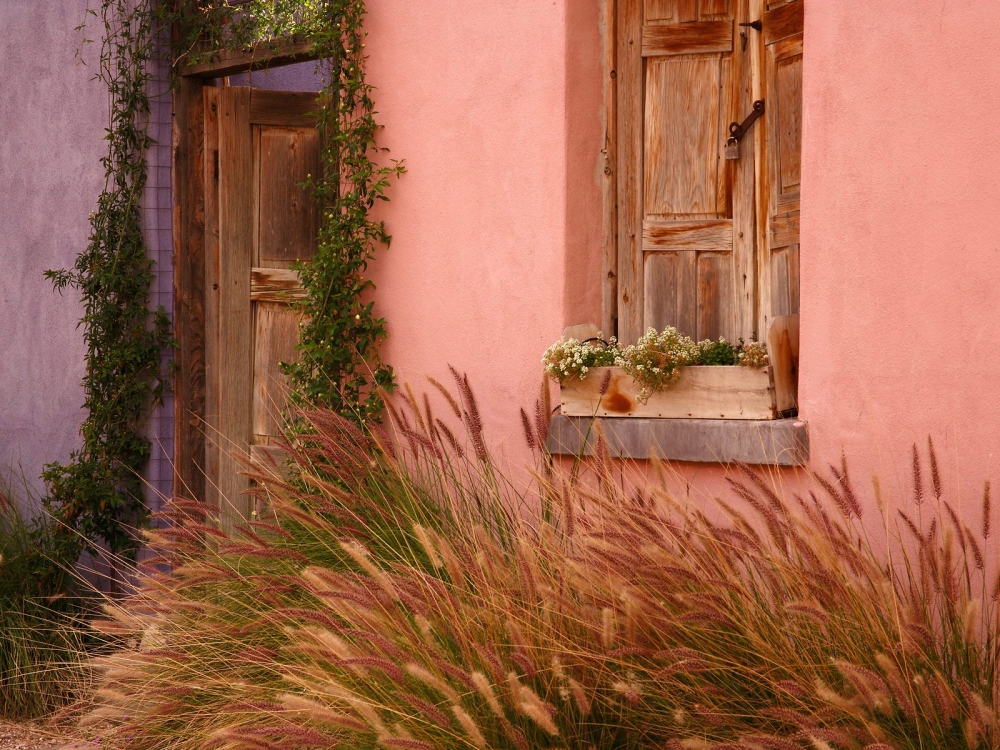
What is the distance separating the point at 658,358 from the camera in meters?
4.38

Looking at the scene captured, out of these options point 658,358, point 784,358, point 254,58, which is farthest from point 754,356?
point 254,58

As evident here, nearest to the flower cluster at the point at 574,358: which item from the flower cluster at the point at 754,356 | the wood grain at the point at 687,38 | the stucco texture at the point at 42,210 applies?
the flower cluster at the point at 754,356

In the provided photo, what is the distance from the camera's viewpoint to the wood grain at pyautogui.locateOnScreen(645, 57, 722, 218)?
184 inches

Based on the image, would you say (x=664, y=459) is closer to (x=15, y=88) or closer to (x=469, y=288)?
(x=469, y=288)

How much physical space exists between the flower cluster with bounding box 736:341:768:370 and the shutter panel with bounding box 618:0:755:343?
0.22 metres

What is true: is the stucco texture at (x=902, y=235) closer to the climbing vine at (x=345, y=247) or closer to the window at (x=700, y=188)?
the window at (x=700, y=188)

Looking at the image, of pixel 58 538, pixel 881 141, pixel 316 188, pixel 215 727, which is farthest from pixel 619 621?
pixel 58 538

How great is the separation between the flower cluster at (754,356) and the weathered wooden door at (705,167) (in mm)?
191

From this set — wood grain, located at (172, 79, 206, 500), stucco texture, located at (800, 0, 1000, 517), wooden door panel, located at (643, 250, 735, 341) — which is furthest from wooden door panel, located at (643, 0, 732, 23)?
wood grain, located at (172, 79, 206, 500)

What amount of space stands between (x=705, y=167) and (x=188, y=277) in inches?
115

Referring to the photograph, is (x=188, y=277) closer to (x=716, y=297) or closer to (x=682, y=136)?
(x=682, y=136)

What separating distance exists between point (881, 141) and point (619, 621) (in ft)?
6.00

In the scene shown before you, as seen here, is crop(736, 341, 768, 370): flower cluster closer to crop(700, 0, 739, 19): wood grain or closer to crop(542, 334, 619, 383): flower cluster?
crop(542, 334, 619, 383): flower cluster

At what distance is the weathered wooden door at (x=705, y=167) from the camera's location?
4.43 metres
